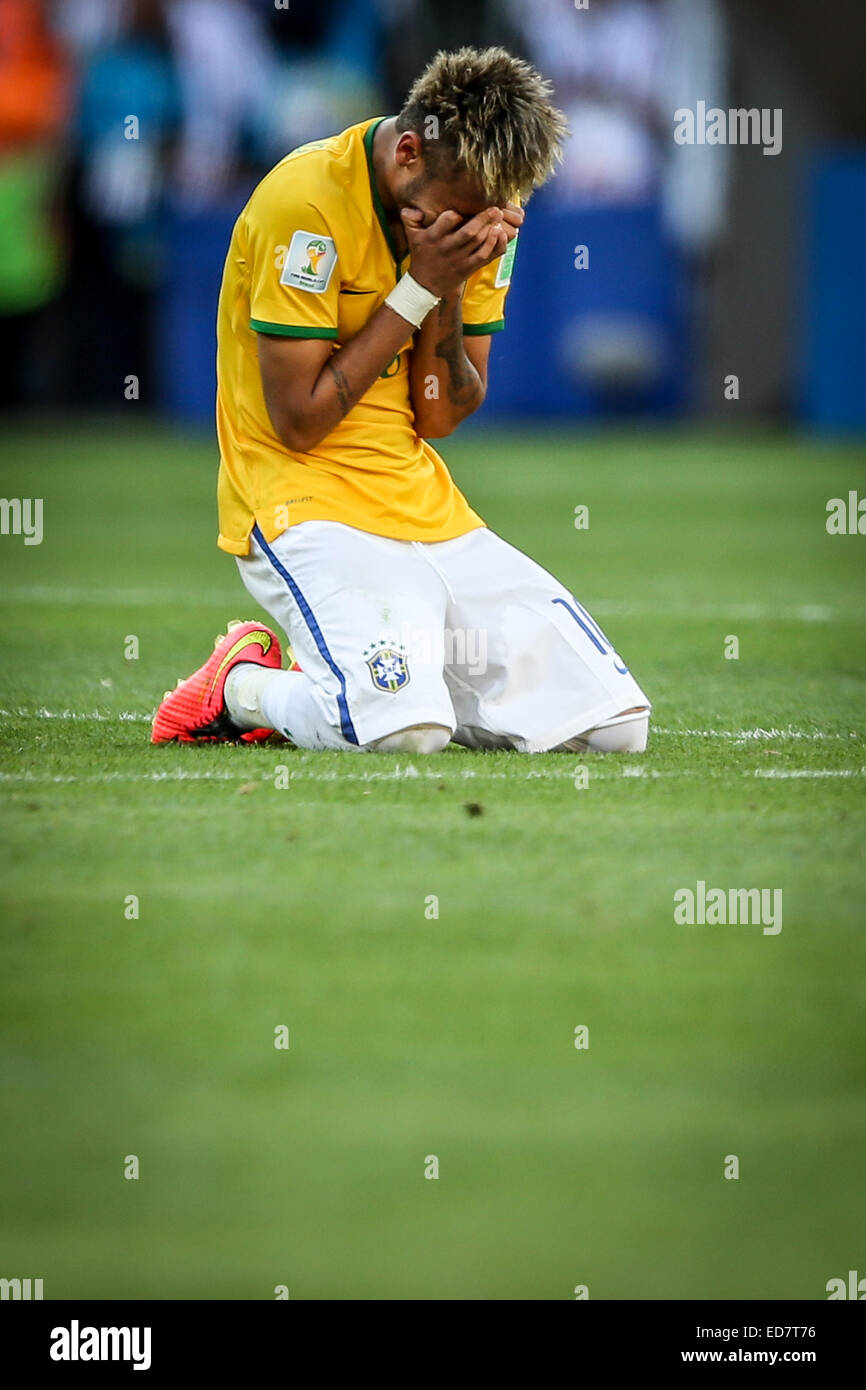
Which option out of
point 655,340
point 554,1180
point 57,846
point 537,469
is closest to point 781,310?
point 655,340

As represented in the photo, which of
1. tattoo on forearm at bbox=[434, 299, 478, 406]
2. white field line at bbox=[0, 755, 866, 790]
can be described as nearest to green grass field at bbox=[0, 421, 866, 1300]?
white field line at bbox=[0, 755, 866, 790]

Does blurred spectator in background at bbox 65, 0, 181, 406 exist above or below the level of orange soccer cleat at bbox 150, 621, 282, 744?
above

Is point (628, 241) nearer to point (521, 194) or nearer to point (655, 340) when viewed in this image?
point (655, 340)

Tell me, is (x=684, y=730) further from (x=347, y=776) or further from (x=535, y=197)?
(x=535, y=197)

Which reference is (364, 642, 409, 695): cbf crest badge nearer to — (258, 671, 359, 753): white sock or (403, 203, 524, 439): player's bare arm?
(258, 671, 359, 753): white sock

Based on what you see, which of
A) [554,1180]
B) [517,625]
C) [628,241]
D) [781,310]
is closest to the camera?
[554,1180]

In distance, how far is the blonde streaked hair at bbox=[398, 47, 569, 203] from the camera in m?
4.62

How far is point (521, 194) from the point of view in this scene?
4.75m

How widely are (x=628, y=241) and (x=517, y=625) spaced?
12.9 metres

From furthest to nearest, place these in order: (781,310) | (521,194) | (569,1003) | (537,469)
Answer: (781,310), (537,469), (521,194), (569,1003)

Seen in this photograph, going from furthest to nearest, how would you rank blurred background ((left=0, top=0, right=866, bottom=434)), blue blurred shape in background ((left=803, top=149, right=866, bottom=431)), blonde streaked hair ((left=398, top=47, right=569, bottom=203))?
1. blurred background ((left=0, top=0, right=866, bottom=434))
2. blue blurred shape in background ((left=803, top=149, right=866, bottom=431))
3. blonde streaked hair ((left=398, top=47, right=569, bottom=203))

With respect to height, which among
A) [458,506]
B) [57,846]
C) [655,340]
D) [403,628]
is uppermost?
[655,340]

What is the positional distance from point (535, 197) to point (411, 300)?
13.2 metres

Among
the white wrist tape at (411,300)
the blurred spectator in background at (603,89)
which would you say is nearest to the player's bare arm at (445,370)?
the white wrist tape at (411,300)
